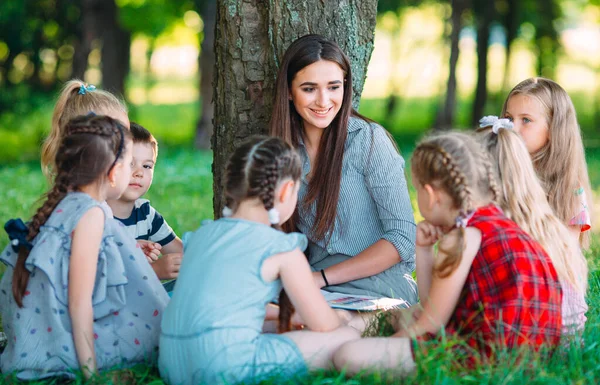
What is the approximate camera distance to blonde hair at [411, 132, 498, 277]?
9.57 ft

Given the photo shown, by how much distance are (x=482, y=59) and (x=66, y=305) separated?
1474 centimetres

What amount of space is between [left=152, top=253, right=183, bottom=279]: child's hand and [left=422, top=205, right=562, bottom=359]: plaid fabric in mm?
1483

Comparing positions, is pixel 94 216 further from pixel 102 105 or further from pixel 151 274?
pixel 102 105

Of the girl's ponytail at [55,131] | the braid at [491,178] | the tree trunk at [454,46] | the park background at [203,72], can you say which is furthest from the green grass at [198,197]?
the tree trunk at [454,46]

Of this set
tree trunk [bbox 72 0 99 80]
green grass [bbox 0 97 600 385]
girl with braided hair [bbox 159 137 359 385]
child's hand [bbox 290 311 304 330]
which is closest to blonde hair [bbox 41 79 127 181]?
green grass [bbox 0 97 600 385]

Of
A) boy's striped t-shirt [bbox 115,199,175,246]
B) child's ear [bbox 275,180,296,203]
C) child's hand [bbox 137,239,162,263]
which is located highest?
child's ear [bbox 275,180,296,203]

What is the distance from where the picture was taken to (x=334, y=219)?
3742 millimetres

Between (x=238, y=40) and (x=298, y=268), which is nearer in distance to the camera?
(x=298, y=268)

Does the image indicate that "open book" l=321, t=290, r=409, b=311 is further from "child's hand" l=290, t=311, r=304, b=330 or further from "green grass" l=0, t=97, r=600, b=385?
"green grass" l=0, t=97, r=600, b=385

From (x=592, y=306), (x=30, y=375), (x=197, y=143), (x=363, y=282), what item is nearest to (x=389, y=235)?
(x=363, y=282)

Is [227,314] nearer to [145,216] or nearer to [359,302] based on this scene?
[359,302]

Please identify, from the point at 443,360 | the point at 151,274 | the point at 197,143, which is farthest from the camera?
the point at 197,143

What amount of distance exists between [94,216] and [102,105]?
960 millimetres

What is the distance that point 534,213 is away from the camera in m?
3.16
